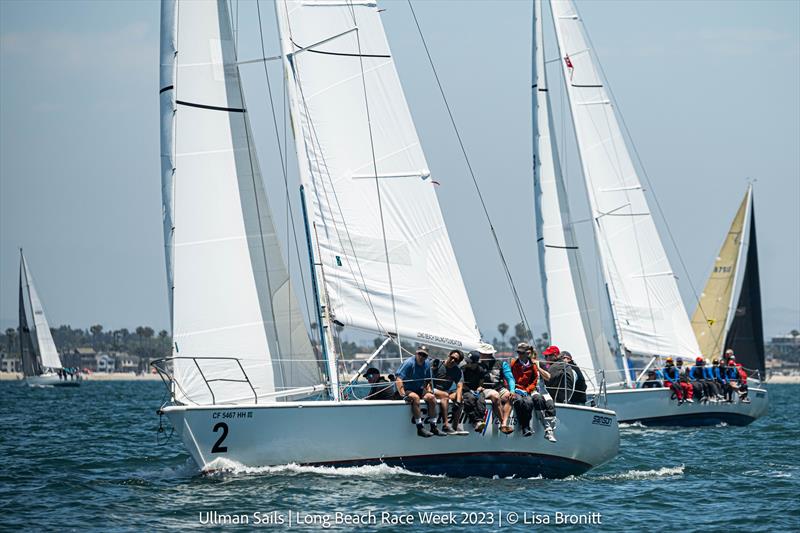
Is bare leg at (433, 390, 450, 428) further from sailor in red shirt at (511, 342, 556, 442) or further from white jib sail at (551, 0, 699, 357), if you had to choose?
white jib sail at (551, 0, 699, 357)

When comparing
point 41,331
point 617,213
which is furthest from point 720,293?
point 41,331

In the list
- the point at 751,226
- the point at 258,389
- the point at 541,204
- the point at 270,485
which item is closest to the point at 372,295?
the point at 258,389

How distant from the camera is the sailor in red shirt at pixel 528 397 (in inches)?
692

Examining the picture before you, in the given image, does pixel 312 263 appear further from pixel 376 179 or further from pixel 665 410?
pixel 665 410

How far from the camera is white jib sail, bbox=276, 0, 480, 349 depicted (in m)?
18.5

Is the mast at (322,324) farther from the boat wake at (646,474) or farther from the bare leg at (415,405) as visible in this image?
the boat wake at (646,474)

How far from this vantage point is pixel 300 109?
18703 mm

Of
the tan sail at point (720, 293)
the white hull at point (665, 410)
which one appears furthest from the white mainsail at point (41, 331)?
the white hull at point (665, 410)

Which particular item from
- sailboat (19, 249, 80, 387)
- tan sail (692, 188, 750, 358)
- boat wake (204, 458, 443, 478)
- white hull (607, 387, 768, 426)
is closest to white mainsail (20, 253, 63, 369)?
sailboat (19, 249, 80, 387)

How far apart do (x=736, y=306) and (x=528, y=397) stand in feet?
108

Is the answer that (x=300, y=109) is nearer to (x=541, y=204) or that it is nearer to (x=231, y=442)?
(x=231, y=442)

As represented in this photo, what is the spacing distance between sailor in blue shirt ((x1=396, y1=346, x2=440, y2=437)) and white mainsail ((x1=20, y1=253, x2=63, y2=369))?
71.3 m

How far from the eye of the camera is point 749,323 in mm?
47500

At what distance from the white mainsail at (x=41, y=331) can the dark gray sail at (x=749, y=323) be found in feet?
176
